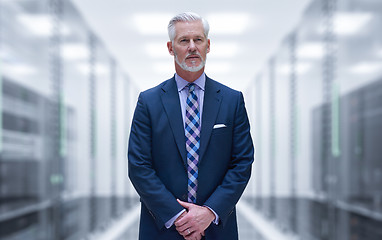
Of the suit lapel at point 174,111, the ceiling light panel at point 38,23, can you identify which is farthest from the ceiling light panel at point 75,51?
the suit lapel at point 174,111

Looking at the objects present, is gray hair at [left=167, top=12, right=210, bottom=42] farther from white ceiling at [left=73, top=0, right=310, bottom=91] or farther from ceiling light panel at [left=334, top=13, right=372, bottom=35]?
white ceiling at [left=73, top=0, right=310, bottom=91]

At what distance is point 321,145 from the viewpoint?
3898 mm

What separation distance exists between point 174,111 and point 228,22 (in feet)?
15.8

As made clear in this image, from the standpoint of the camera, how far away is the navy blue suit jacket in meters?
1.03

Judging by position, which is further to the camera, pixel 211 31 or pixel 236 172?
pixel 211 31

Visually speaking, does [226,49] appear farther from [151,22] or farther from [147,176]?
[147,176]

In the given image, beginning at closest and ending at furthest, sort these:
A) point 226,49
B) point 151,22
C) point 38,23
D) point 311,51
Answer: point 38,23 < point 311,51 < point 151,22 < point 226,49

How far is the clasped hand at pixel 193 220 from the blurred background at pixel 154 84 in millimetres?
495

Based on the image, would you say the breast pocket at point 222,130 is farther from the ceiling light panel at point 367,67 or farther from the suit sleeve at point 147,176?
the ceiling light panel at point 367,67

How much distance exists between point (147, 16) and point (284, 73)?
1.92m

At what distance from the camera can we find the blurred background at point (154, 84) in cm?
303

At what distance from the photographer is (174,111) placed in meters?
1.07

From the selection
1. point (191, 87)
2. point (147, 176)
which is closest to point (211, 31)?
point (191, 87)

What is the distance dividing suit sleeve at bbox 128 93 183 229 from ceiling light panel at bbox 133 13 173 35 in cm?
442
